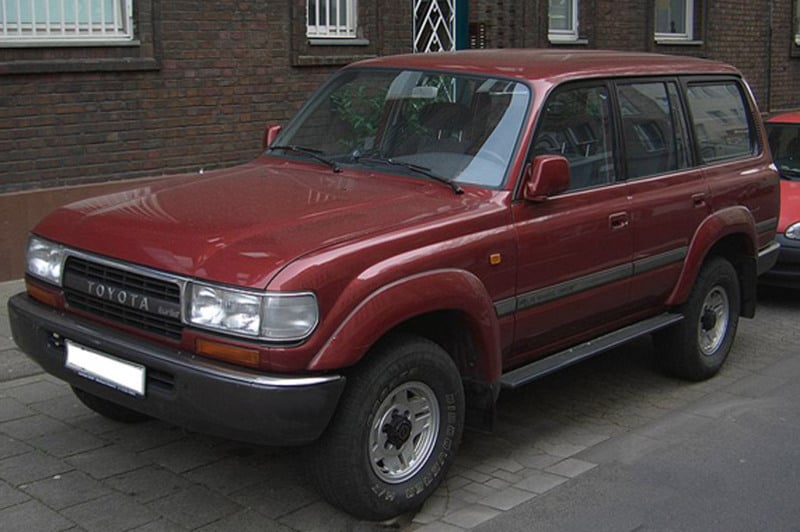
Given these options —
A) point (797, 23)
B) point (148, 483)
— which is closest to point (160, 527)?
point (148, 483)

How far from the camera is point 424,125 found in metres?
5.36

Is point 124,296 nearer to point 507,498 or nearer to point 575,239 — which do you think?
point 507,498

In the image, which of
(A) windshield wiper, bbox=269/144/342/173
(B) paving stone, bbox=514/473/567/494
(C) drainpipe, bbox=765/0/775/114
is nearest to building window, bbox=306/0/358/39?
(A) windshield wiper, bbox=269/144/342/173

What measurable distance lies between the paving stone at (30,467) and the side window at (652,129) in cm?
328

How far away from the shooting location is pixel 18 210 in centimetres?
822

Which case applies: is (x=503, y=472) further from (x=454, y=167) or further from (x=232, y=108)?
(x=232, y=108)

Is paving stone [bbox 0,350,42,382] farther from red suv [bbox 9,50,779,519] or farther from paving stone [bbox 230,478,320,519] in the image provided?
paving stone [bbox 230,478,320,519]

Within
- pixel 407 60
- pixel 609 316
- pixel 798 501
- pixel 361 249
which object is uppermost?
pixel 407 60

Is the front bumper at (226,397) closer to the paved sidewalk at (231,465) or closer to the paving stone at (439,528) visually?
the paved sidewalk at (231,465)

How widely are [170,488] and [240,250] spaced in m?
1.29

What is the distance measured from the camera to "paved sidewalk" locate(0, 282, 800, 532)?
14.6 feet

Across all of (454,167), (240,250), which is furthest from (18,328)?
(454,167)

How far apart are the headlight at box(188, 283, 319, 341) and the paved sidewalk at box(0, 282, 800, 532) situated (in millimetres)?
646

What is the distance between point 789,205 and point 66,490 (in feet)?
21.0
